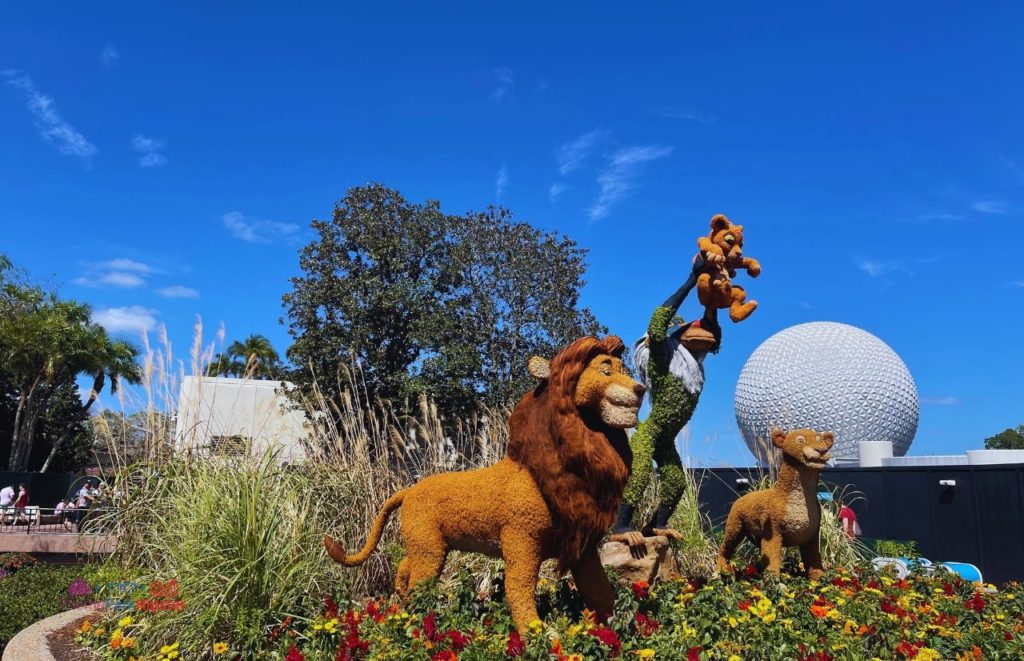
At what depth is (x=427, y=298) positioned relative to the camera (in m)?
14.9

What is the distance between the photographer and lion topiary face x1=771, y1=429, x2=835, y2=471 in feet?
16.9

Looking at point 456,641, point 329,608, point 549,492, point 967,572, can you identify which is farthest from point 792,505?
point 967,572

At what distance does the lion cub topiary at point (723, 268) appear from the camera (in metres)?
5.35

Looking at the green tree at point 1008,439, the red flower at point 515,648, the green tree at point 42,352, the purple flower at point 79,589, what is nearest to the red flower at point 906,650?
the red flower at point 515,648

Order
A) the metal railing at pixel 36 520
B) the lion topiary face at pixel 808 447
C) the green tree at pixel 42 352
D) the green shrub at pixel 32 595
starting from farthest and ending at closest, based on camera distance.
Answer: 1. the green tree at pixel 42 352
2. the metal railing at pixel 36 520
3. the green shrub at pixel 32 595
4. the lion topiary face at pixel 808 447

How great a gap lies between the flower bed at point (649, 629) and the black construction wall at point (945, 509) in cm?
496

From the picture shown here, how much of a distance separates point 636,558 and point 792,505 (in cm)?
127

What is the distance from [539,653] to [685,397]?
2756mm

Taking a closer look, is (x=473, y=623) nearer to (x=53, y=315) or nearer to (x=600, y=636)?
(x=600, y=636)

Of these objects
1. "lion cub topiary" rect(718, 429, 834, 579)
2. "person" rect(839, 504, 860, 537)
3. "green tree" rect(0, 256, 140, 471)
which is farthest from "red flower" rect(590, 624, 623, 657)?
"green tree" rect(0, 256, 140, 471)

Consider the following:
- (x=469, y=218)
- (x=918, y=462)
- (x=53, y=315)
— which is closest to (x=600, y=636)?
(x=469, y=218)

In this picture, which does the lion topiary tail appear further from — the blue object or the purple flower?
the blue object

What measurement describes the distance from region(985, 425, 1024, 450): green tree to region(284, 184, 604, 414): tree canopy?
3812 centimetres

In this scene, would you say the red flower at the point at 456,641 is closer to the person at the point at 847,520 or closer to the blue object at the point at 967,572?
the person at the point at 847,520
